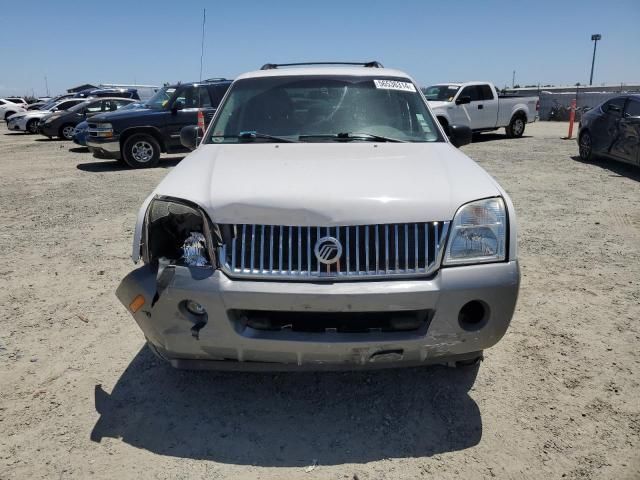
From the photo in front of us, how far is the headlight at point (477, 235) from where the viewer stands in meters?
2.51

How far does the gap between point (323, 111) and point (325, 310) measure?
6.50 feet

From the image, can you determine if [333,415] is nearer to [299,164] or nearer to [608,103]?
[299,164]

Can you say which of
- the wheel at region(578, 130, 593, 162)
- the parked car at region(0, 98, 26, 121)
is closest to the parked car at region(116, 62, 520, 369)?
the wheel at region(578, 130, 593, 162)

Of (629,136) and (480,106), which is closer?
(629,136)

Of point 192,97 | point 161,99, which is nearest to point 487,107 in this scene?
point 192,97

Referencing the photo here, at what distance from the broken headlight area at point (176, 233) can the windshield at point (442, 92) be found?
14.4 metres

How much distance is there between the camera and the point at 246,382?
3.17 meters

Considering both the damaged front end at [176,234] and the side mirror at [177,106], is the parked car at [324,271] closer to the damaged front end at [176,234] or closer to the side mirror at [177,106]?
the damaged front end at [176,234]

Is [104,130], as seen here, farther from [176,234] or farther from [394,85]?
[176,234]

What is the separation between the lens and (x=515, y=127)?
17562mm

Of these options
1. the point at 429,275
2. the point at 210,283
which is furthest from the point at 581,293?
the point at 210,283

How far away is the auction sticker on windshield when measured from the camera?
4.07 metres

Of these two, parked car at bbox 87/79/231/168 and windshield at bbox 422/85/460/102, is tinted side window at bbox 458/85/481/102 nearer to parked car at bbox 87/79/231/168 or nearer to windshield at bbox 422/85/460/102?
windshield at bbox 422/85/460/102

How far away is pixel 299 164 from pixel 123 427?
172 centimetres
